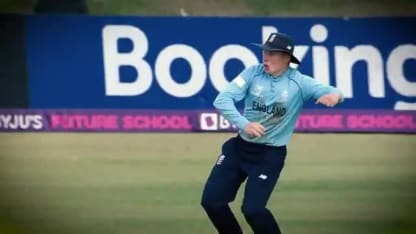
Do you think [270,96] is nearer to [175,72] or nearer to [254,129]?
[254,129]

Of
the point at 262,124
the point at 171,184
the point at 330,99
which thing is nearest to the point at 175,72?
the point at 171,184

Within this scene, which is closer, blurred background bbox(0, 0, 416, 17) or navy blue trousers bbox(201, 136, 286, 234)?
navy blue trousers bbox(201, 136, 286, 234)

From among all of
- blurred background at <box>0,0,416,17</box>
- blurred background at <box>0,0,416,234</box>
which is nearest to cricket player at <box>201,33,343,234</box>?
blurred background at <box>0,0,416,234</box>

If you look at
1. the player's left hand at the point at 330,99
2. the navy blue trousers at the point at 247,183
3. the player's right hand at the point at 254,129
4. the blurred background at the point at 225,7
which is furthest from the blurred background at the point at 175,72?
the player's right hand at the point at 254,129

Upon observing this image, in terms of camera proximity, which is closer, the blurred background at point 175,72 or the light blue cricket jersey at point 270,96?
the light blue cricket jersey at point 270,96

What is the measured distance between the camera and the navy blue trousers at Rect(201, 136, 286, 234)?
578 cm

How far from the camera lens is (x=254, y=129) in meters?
5.54

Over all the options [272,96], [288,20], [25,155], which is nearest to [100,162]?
[25,155]

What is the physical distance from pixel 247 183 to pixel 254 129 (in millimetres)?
423

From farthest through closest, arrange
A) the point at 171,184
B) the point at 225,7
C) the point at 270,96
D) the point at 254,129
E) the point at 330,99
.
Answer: the point at 225,7 < the point at 171,184 < the point at 270,96 < the point at 330,99 < the point at 254,129

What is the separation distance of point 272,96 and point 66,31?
14.6ft

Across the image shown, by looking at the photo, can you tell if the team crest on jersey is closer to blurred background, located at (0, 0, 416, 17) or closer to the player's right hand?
the player's right hand

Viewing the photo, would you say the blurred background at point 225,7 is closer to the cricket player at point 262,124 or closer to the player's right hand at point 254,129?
the cricket player at point 262,124

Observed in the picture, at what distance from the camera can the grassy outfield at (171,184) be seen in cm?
712
